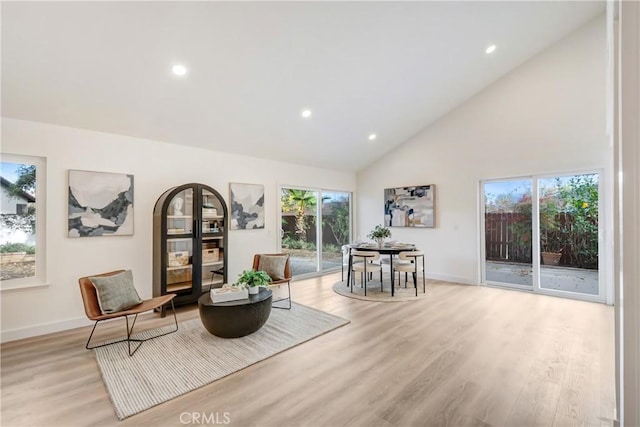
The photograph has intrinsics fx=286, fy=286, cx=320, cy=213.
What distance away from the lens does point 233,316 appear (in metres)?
3.13

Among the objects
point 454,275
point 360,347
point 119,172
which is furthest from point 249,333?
point 454,275

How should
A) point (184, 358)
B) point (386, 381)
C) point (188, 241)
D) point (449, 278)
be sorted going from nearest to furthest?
1. point (386, 381)
2. point (184, 358)
3. point (188, 241)
4. point (449, 278)

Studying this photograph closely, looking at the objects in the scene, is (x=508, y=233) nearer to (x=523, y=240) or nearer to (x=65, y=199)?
(x=523, y=240)

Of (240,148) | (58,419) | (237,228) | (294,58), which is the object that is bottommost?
(58,419)

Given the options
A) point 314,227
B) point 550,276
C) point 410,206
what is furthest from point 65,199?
point 550,276

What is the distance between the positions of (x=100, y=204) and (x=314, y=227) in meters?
4.04

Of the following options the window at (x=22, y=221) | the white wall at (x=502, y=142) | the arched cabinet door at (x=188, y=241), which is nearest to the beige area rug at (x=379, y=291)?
the white wall at (x=502, y=142)

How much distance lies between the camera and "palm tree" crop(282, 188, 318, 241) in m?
6.12

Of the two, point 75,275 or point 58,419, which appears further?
point 75,275

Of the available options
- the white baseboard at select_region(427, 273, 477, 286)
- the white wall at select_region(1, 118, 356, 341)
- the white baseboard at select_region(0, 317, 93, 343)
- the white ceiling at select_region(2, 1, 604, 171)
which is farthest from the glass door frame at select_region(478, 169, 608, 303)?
the white baseboard at select_region(0, 317, 93, 343)

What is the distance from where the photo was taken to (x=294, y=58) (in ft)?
11.5

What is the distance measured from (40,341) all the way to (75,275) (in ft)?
2.52

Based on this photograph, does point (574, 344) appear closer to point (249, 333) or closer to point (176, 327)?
point (249, 333)

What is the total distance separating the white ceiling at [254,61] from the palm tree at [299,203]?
1122 millimetres
